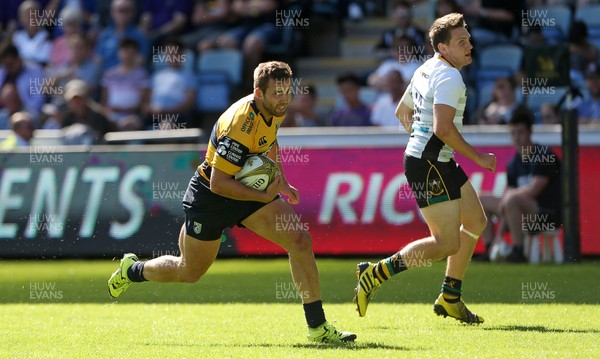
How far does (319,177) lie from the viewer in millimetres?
15320

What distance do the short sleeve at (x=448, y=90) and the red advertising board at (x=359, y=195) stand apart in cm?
572

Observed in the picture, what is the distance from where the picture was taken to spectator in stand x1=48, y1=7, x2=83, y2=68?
68.5 feet

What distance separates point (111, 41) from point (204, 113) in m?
2.49

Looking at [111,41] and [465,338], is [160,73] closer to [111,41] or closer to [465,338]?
[111,41]

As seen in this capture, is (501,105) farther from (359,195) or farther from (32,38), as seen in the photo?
(32,38)

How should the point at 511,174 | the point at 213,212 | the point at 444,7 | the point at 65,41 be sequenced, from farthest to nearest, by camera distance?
the point at 65,41 < the point at 444,7 < the point at 511,174 < the point at 213,212

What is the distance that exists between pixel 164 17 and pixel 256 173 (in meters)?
13.0

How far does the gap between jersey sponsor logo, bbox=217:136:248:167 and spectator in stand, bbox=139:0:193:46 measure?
12.3 m

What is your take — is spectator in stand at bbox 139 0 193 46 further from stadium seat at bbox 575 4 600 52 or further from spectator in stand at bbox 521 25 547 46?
stadium seat at bbox 575 4 600 52

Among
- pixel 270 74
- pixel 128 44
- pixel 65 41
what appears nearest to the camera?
pixel 270 74

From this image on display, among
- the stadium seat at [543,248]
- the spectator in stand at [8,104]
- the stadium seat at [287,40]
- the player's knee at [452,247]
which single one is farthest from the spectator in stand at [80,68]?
the player's knee at [452,247]

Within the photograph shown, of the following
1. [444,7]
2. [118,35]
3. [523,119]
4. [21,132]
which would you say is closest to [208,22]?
[118,35]

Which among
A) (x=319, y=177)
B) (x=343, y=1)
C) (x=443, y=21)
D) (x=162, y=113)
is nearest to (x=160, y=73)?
(x=162, y=113)

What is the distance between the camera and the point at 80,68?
801 inches
